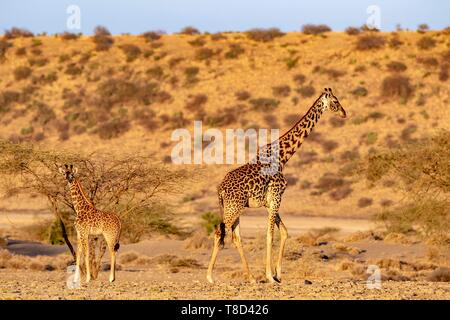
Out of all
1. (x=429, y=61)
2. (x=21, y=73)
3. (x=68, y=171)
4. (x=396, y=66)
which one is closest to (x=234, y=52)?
(x=396, y=66)

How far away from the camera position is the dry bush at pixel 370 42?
6975 cm

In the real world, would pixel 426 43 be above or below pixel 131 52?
above

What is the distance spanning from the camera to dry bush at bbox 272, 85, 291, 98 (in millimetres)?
64500

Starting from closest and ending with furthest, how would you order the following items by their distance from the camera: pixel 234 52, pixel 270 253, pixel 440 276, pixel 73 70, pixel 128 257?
pixel 270 253 < pixel 440 276 < pixel 128 257 < pixel 73 70 < pixel 234 52

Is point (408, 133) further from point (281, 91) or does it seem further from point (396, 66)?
point (281, 91)

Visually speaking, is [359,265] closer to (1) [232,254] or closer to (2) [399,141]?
(1) [232,254]

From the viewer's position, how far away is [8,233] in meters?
38.6

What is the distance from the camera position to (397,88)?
62.4 metres

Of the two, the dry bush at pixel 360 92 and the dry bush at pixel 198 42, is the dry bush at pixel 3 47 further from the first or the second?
the dry bush at pixel 360 92

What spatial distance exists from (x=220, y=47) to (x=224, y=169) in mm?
20005

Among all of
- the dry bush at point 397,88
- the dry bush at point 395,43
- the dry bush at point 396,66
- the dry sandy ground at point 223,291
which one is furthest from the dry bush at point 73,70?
the dry sandy ground at point 223,291

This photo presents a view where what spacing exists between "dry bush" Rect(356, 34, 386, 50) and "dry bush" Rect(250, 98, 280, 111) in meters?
9.36

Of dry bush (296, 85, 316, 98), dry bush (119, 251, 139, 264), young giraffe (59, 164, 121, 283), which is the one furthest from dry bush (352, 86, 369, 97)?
young giraffe (59, 164, 121, 283)

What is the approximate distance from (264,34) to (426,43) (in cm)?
1193
